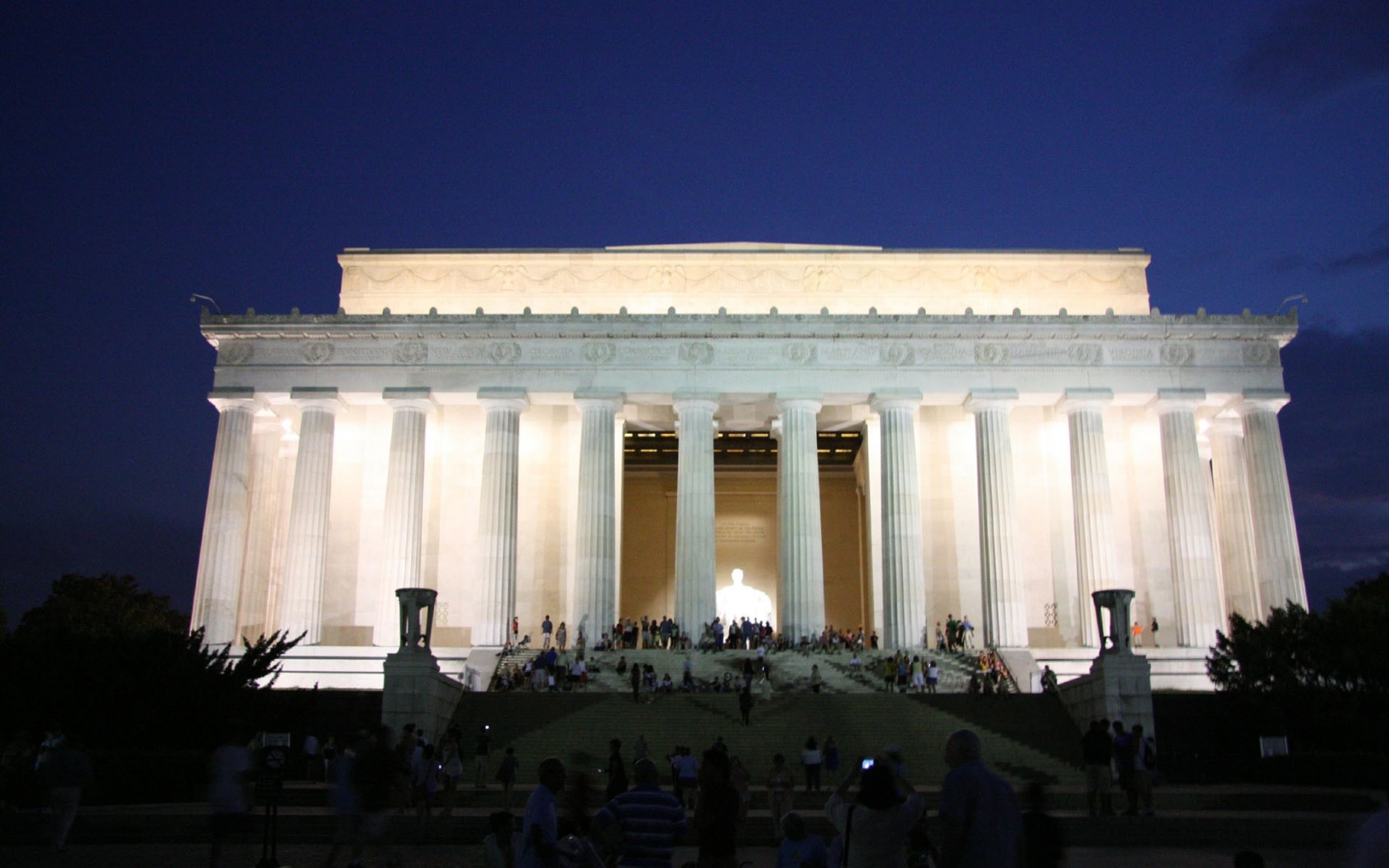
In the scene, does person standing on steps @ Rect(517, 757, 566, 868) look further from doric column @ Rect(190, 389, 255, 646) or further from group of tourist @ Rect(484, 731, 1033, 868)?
doric column @ Rect(190, 389, 255, 646)

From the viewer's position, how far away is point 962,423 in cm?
4634

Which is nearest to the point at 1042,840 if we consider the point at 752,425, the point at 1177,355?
the point at 1177,355

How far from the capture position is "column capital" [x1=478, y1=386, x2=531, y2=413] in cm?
4275

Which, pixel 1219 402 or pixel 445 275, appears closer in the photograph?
pixel 1219 402

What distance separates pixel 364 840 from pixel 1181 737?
23.3 meters

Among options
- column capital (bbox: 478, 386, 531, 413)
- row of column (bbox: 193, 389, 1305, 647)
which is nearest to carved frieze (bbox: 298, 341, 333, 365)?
row of column (bbox: 193, 389, 1305, 647)

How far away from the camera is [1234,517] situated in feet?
143

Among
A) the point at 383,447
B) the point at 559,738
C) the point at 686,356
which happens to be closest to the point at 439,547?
the point at 383,447

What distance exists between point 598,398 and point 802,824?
33691 mm

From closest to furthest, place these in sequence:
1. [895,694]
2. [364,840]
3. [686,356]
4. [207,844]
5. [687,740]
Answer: [364,840], [207,844], [687,740], [895,694], [686,356]

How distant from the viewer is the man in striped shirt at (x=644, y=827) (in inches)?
353

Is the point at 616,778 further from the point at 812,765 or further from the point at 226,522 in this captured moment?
the point at 226,522

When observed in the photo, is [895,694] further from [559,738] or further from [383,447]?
[383,447]

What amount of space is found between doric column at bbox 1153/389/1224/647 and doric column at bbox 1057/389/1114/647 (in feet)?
6.88
